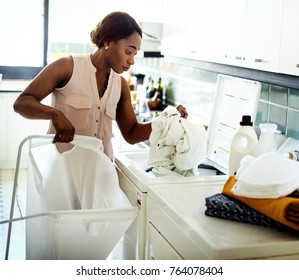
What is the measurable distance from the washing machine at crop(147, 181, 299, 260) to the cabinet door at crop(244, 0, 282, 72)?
21.5 inches

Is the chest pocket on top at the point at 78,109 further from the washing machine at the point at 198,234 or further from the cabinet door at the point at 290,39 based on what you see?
the cabinet door at the point at 290,39

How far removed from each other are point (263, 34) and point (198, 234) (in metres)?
0.94

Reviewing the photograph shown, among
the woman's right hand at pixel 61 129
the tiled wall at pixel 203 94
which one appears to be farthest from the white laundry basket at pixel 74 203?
the tiled wall at pixel 203 94

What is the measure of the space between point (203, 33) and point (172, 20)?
0.52 m

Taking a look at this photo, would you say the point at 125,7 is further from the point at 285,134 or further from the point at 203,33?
the point at 285,134

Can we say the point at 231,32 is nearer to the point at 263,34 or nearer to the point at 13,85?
the point at 263,34

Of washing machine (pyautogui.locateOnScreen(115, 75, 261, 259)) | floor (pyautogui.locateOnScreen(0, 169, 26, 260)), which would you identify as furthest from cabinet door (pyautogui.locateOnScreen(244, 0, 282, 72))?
floor (pyautogui.locateOnScreen(0, 169, 26, 260))

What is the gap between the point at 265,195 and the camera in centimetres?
148

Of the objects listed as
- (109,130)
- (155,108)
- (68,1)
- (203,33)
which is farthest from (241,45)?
(68,1)

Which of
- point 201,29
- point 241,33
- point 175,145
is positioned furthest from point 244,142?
point 201,29

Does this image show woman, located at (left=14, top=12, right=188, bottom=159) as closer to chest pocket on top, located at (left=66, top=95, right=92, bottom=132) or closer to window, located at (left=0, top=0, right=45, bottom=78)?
chest pocket on top, located at (left=66, top=95, right=92, bottom=132)

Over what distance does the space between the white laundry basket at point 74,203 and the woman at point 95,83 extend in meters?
0.15

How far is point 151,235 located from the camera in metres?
1.91

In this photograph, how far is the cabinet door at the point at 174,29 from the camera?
2.88 m
